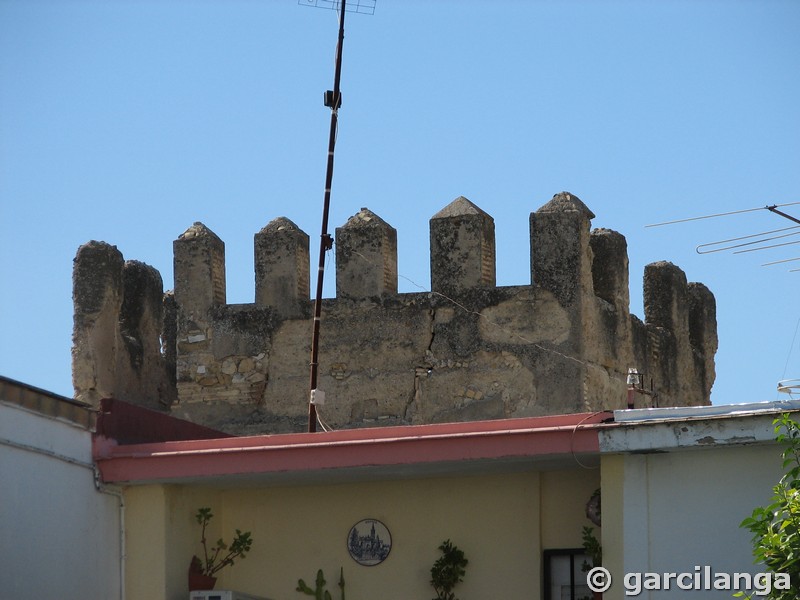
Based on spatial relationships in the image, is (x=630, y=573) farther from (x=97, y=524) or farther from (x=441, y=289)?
(x=441, y=289)

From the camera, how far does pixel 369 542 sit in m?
12.0

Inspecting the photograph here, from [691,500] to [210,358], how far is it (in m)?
8.30

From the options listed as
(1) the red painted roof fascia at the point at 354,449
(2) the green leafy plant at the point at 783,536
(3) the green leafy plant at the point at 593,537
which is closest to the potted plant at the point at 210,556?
(1) the red painted roof fascia at the point at 354,449

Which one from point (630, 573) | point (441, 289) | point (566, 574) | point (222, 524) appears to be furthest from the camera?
point (441, 289)

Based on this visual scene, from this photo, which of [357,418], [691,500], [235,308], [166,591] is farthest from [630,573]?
[235,308]

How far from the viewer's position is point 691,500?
10438 mm

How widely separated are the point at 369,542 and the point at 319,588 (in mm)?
472

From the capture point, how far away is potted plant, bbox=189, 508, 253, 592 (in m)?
11.9

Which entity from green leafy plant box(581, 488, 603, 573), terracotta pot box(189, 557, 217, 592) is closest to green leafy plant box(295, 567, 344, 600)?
terracotta pot box(189, 557, 217, 592)

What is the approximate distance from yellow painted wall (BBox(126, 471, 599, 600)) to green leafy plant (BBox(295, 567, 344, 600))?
41mm

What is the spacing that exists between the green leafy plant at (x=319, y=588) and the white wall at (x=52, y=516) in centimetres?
127

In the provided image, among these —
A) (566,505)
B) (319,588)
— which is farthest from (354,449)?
(566,505)

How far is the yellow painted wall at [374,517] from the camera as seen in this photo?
456 inches

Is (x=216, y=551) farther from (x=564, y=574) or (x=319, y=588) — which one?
(x=564, y=574)
